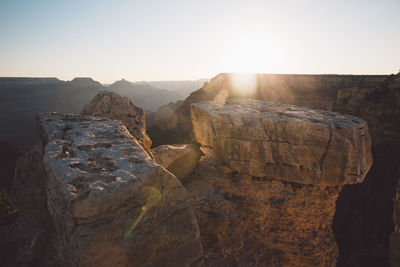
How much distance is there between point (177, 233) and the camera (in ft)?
3.88

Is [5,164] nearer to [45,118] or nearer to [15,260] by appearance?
[15,260]

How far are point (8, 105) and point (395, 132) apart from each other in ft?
160

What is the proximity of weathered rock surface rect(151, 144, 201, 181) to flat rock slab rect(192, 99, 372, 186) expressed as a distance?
1.33ft

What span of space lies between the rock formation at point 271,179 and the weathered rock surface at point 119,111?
3.07 ft

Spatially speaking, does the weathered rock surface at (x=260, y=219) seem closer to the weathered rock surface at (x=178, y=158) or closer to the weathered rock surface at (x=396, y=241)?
the weathered rock surface at (x=178, y=158)

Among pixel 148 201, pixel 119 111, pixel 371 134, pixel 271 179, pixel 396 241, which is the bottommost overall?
pixel 396 241

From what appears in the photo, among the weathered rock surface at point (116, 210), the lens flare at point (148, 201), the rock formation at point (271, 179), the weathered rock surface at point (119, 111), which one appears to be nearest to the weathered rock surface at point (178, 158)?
the rock formation at point (271, 179)

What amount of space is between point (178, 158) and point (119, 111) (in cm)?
125

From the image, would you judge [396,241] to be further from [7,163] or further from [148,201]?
[7,163]

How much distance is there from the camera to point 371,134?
10.8 m

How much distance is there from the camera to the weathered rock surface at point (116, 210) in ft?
3.14

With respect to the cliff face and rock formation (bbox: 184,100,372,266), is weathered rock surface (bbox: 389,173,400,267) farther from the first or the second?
the cliff face

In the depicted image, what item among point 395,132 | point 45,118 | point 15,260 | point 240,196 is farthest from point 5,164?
point 395,132

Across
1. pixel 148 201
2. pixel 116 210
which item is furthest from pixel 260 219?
pixel 116 210
